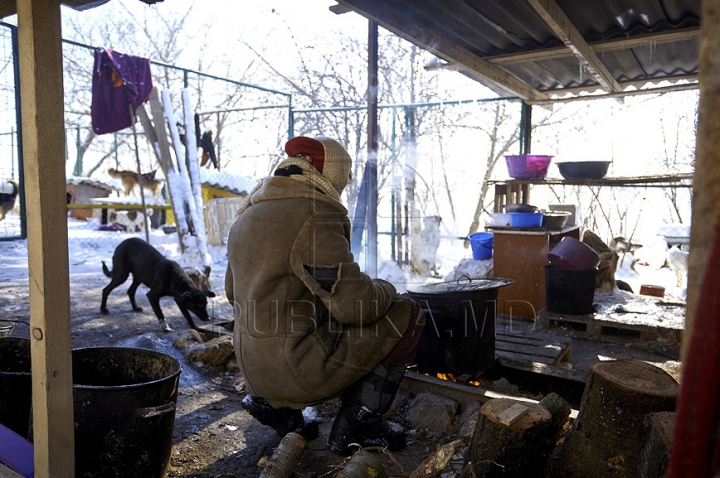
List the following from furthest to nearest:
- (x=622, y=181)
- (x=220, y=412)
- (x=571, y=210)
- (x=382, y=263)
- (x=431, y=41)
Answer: (x=382, y=263)
(x=571, y=210)
(x=622, y=181)
(x=431, y=41)
(x=220, y=412)

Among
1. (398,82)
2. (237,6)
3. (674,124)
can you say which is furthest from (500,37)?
(237,6)

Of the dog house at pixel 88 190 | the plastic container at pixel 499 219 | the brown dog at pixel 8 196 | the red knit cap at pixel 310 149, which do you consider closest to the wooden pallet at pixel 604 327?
the plastic container at pixel 499 219

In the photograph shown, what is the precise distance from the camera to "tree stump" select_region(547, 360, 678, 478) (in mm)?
Result: 2315

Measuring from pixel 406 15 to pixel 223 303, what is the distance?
3.94m

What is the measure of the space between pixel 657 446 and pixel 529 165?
5514 mm

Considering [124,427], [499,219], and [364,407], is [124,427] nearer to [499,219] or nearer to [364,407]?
[364,407]

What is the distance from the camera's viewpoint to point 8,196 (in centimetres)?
883

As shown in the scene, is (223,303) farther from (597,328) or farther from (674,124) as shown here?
(674,124)

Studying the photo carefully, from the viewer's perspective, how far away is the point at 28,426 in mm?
2625

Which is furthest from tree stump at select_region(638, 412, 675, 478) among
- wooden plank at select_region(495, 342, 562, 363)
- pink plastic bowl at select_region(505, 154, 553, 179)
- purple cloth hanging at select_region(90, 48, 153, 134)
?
purple cloth hanging at select_region(90, 48, 153, 134)

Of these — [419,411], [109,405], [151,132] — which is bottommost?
[419,411]

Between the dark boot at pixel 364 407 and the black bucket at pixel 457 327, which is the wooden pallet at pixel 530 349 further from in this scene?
the dark boot at pixel 364 407

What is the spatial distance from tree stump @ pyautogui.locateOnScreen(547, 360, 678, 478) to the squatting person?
3.18 feet

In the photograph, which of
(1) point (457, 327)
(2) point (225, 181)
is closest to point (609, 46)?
(1) point (457, 327)
